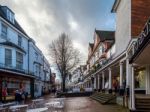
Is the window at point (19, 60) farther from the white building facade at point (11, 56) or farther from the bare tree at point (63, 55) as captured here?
the bare tree at point (63, 55)

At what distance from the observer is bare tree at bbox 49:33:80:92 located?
61438 millimetres

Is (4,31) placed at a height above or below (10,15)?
below

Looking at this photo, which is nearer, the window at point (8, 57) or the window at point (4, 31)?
the window at point (4, 31)

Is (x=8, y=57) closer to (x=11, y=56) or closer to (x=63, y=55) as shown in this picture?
(x=11, y=56)

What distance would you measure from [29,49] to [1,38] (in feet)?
48.6

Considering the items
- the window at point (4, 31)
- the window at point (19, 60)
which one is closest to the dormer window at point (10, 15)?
the window at point (4, 31)

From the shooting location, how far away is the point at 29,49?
50688mm

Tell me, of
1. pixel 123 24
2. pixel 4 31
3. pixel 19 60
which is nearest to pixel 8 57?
pixel 4 31

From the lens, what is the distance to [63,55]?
61656 millimetres

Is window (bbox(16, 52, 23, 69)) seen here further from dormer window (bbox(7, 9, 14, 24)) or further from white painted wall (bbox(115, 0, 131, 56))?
white painted wall (bbox(115, 0, 131, 56))

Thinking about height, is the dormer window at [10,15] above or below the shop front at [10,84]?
above

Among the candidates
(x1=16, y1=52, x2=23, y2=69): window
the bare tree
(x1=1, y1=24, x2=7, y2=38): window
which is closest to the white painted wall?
(x1=1, y1=24, x2=7, y2=38): window

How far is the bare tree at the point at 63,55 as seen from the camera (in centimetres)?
6144

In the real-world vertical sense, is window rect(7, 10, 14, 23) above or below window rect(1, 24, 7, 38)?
above
